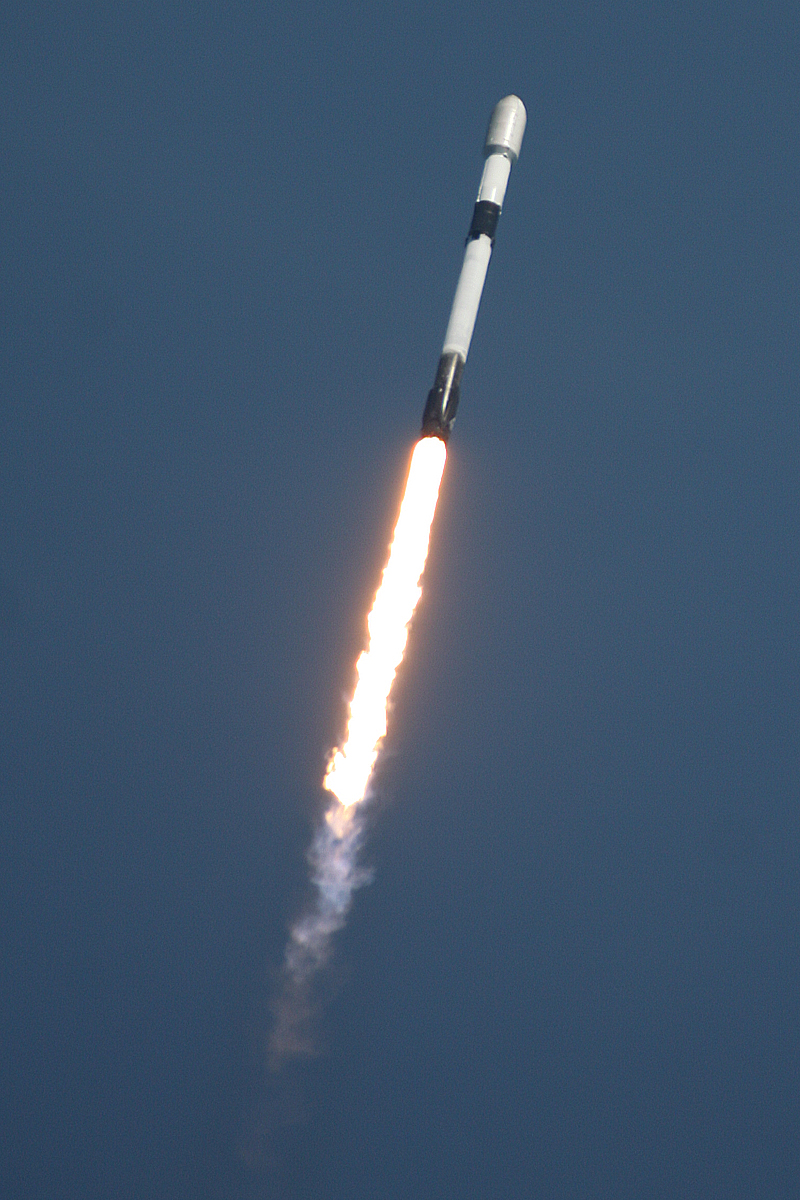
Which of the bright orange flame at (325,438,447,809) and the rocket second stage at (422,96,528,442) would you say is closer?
the rocket second stage at (422,96,528,442)

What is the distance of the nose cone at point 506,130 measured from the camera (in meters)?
12.7

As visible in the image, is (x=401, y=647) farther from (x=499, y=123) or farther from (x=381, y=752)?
(x=499, y=123)

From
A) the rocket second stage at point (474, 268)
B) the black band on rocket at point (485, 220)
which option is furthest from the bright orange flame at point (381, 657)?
the black band on rocket at point (485, 220)

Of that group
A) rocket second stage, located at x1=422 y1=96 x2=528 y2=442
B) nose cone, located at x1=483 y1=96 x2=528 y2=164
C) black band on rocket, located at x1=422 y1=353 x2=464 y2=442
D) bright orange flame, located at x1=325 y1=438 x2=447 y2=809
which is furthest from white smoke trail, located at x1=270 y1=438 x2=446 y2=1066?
nose cone, located at x1=483 y1=96 x2=528 y2=164

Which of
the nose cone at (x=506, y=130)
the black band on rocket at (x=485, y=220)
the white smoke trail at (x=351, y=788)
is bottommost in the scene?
the white smoke trail at (x=351, y=788)

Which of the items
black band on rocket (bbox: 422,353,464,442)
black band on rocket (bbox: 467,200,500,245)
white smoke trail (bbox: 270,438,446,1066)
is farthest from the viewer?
white smoke trail (bbox: 270,438,446,1066)

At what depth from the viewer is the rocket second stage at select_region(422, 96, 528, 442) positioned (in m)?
11.7

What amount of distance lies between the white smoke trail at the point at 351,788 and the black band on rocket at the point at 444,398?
1333 millimetres

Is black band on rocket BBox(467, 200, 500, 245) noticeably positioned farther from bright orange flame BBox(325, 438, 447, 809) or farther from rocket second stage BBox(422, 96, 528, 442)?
bright orange flame BBox(325, 438, 447, 809)

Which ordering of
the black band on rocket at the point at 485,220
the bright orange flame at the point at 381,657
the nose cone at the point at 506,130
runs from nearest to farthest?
the black band on rocket at the point at 485,220, the nose cone at the point at 506,130, the bright orange flame at the point at 381,657

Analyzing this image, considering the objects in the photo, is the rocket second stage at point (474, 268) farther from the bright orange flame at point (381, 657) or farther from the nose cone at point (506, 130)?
the bright orange flame at point (381, 657)

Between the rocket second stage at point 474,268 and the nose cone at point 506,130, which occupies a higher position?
the nose cone at point 506,130

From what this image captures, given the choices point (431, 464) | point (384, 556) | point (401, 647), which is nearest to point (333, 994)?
point (401, 647)

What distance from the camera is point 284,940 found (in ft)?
48.9
